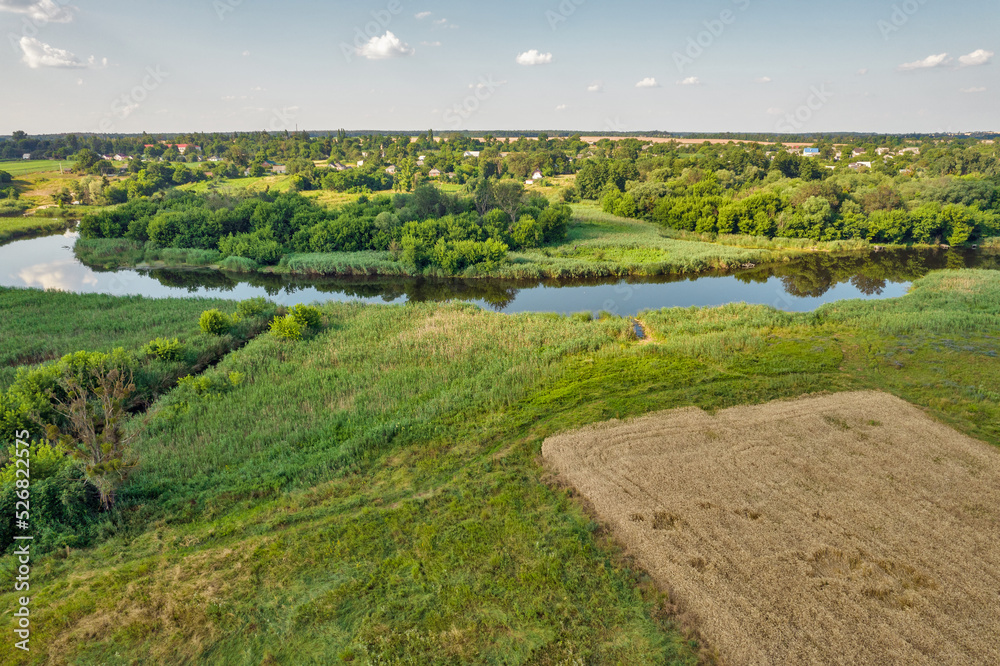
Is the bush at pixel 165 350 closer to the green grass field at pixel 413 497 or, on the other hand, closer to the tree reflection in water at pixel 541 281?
the green grass field at pixel 413 497

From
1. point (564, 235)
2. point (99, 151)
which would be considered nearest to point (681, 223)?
point (564, 235)

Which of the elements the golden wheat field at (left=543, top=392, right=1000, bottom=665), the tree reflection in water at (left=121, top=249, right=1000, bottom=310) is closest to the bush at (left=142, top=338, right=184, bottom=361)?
the tree reflection in water at (left=121, top=249, right=1000, bottom=310)

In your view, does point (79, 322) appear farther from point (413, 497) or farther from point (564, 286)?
point (564, 286)

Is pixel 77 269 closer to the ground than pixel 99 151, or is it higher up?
closer to the ground

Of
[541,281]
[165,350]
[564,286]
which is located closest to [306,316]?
[165,350]

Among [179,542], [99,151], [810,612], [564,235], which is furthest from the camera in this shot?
[99,151]

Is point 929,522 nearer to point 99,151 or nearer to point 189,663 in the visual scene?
point 189,663

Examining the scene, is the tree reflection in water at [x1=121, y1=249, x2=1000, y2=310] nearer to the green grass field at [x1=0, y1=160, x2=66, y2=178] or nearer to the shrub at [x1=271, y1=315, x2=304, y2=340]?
the shrub at [x1=271, y1=315, x2=304, y2=340]
